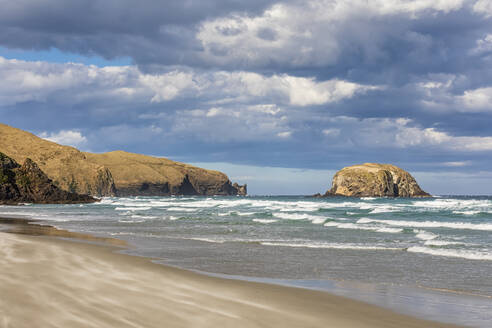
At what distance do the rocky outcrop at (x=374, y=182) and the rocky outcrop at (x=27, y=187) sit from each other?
105 metres

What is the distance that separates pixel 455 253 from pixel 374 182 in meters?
157

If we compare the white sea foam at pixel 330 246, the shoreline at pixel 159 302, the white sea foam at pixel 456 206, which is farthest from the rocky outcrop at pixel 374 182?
the shoreline at pixel 159 302

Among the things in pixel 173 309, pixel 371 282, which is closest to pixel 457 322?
pixel 371 282

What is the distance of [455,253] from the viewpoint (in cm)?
1523

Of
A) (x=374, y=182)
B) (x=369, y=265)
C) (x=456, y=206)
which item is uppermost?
(x=374, y=182)

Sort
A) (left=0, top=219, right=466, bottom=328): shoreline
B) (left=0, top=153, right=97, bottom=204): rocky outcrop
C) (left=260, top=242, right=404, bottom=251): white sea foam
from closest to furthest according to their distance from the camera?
1. (left=0, top=219, right=466, bottom=328): shoreline
2. (left=260, top=242, right=404, bottom=251): white sea foam
3. (left=0, top=153, right=97, bottom=204): rocky outcrop

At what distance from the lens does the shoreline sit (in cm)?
593

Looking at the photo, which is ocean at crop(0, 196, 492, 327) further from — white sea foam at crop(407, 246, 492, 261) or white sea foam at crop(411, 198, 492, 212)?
white sea foam at crop(411, 198, 492, 212)

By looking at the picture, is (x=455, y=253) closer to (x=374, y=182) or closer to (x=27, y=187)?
(x=27, y=187)

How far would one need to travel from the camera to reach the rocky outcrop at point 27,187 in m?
85.0

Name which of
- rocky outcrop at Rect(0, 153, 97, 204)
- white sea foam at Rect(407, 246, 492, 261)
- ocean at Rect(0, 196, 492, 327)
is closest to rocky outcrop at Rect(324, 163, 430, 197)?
rocky outcrop at Rect(0, 153, 97, 204)

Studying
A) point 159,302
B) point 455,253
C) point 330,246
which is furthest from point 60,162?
point 159,302

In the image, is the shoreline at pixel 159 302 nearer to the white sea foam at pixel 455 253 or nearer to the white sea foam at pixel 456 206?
the white sea foam at pixel 455 253

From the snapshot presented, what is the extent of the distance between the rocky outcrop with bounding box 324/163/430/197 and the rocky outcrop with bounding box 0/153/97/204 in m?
105
